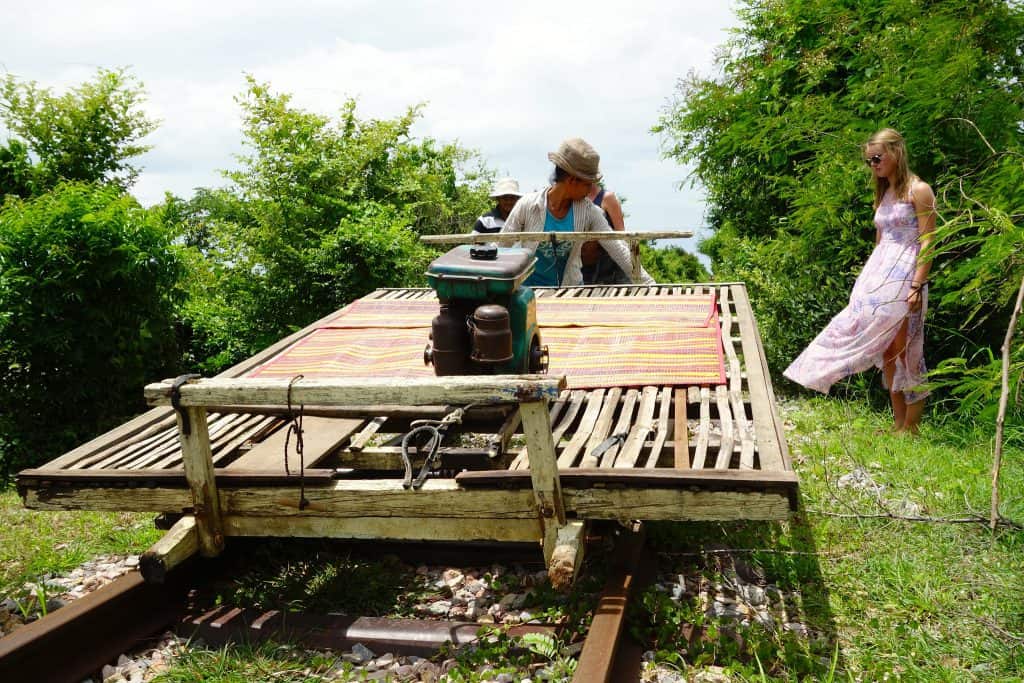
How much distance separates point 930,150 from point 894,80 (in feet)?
2.24

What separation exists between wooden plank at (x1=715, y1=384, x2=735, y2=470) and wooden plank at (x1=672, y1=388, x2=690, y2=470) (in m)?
0.13

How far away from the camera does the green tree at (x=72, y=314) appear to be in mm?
7176

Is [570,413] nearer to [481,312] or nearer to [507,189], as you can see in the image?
[481,312]

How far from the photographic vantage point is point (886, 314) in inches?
224

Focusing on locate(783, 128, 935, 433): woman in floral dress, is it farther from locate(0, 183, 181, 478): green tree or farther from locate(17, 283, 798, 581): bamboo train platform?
locate(0, 183, 181, 478): green tree

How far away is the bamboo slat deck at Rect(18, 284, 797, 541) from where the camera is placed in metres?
3.06

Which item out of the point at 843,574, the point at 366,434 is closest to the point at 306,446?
the point at 366,434

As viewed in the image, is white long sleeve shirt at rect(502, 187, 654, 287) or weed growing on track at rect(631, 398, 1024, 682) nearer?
weed growing on track at rect(631, 398, 1024, 682)

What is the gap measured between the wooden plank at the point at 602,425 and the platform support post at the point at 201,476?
148cm

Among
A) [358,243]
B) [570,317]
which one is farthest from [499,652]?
[358,243]

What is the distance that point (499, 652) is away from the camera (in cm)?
304

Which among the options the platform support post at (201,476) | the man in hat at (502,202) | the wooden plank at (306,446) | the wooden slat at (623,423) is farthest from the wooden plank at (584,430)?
the man in hat at (502,202)

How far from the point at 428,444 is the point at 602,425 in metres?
0.80

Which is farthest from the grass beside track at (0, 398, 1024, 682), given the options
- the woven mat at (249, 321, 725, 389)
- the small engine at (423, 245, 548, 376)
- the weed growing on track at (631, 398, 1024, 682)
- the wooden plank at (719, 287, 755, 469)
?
the small engine at (423, 245, 548, 376)
